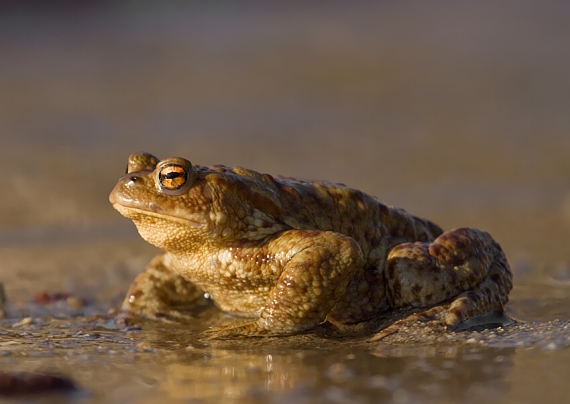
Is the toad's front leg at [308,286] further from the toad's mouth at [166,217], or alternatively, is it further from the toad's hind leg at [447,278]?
the toad's mouth at [166,217]

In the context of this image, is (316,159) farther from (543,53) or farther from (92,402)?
(92,402)

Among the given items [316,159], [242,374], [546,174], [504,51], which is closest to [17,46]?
[316,159]

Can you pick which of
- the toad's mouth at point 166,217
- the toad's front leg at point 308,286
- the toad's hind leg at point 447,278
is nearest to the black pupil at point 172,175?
the toad's mouth at point 166,217

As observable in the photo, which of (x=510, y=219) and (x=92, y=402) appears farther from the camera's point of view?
(x=510, y=219)

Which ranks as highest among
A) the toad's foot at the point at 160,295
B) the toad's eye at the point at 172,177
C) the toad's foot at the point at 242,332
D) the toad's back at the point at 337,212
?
the toad's eye at the point at 172,177

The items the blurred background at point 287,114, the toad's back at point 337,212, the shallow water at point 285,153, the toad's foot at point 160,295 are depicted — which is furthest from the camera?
the blurred background at point 287,114

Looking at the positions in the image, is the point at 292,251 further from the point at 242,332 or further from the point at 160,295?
the point at 160,295

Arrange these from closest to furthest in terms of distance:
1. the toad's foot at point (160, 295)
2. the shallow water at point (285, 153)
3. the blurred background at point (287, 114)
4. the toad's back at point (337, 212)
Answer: the shallow water at point (285, 153), the toad's back at point (337, 212), the toad's foot at point (160, 295), the blurred background at point (287, 114)

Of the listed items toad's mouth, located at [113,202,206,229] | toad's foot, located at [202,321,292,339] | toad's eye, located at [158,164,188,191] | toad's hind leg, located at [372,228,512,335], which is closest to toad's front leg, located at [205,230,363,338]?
toad's foot, located at [202,321,292,339]
